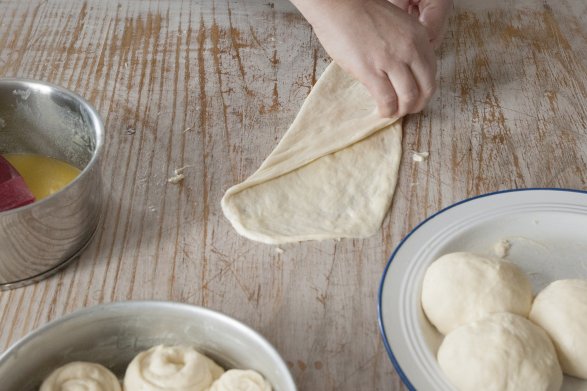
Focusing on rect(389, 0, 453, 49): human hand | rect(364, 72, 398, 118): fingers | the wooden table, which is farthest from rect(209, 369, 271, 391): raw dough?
rect(389, 0, 453, 49): human hand

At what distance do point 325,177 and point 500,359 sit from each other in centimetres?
50

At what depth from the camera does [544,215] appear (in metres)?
1.07

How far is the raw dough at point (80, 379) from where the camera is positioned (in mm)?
799

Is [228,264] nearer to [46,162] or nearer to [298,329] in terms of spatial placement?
[298,329]

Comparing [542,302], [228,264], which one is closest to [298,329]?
[228,264]

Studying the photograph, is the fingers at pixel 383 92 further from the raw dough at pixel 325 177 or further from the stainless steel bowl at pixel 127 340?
the stainless steel bowl at pixel 127 340

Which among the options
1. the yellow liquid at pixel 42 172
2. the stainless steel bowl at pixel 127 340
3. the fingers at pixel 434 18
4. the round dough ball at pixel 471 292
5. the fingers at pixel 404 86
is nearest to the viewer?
the stainless steel bowl at pixel 127 340

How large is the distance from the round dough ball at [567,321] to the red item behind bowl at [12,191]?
2.40 ft

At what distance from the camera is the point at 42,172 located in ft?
Result: 3.64

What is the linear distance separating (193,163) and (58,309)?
1.22 ft

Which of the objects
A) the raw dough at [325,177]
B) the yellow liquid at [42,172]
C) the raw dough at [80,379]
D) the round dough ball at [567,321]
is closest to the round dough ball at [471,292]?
the round dough ball at [567,321]

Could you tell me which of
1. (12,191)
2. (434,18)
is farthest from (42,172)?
(434,18)

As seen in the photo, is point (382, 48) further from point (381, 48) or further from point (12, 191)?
point (12, 191)

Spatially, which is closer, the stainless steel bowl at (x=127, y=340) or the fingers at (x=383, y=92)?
the stainless steel bowl at (x=127, y=340)
